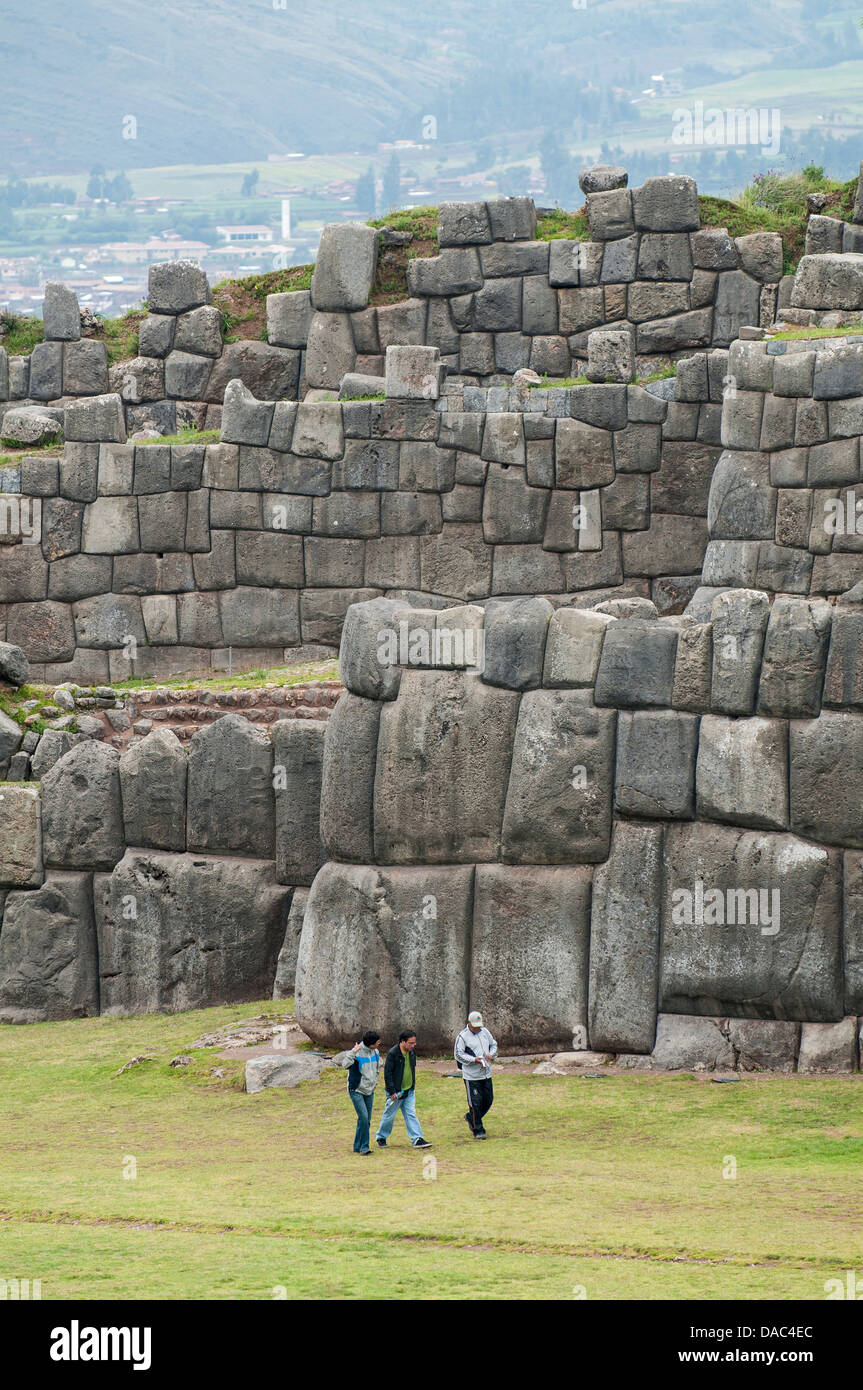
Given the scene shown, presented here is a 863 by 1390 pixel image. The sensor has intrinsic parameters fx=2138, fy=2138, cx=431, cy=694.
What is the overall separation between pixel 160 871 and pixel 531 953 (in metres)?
4.88

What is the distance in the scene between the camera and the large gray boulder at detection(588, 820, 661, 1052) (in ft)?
56.4

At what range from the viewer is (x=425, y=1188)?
1437 cm

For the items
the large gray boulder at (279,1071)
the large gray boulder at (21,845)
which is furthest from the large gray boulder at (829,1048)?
the large gray boulder at (21,845)

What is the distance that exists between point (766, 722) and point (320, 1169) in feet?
16.3

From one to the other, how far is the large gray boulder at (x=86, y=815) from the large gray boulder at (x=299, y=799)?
5.90ft

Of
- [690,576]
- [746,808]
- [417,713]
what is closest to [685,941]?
[746,808]

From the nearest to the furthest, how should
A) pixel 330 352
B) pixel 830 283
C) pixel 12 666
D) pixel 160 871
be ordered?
pixel 160 871
pixel 12 666
pixel 830 283
pixel 330 352

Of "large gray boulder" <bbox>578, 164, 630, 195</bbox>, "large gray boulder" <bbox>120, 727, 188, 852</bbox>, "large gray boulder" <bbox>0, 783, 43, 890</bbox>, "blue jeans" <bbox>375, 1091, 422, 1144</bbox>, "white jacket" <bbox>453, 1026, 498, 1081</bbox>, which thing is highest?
"large gray boulder" <bbox>578, 164, 630, 195</bbox>

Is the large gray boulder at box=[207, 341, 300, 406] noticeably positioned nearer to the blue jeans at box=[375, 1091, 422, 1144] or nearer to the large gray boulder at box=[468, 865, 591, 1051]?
the large gray boulder at box=[468, 865, 591, 1051]

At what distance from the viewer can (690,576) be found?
28844 millimetres

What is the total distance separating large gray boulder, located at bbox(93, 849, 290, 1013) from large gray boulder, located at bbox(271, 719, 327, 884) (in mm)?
273

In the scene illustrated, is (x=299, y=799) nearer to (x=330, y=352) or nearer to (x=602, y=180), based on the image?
(x=330, y=352)

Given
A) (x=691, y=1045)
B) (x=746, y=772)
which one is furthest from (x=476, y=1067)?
(x=746, y=772)

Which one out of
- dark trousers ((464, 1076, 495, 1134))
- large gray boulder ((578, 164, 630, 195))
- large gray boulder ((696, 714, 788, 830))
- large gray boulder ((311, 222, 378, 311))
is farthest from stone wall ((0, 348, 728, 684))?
dark trousers ((464, 1076, 495, 1134))
